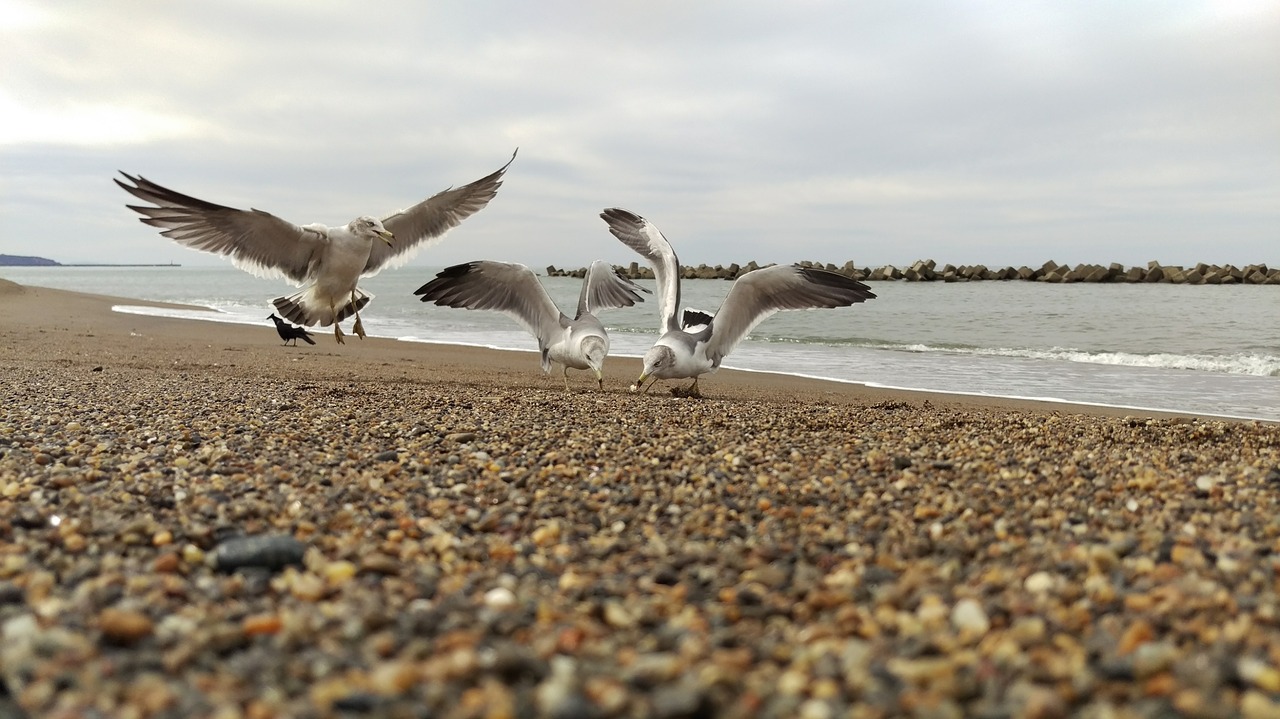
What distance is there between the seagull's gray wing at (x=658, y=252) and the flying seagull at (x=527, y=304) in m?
0.72

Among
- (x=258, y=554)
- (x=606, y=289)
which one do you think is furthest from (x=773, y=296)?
(x=258, y=554)

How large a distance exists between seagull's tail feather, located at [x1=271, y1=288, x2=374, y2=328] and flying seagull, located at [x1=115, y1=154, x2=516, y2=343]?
12 mm

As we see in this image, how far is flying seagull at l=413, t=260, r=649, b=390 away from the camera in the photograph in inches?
351

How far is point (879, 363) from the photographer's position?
15.3m

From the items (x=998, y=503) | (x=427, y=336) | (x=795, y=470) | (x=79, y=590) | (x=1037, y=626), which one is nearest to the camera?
(x=1037, y=626)

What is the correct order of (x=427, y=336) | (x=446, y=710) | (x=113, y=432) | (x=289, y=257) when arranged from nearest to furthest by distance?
(x=446, y=710) < (x=113, y=432) < (x=289, y=257) < (x=427, y=336)

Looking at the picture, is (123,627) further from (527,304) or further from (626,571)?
(527,304)

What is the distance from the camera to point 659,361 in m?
8.32

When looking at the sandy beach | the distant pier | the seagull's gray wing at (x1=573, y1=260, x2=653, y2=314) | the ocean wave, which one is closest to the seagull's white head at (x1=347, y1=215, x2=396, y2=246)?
the seagull's gray wing at (x1=573, y1=260, x2=653, y2=314)

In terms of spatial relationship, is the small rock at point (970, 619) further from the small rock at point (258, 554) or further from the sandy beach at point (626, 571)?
the small rock at point (258, 554)

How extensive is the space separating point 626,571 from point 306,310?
8.79 meters

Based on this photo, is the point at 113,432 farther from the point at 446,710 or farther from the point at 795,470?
the point at 446,710

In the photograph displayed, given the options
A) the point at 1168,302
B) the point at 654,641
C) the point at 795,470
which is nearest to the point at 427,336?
the point at 795,470

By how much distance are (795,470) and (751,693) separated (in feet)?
7.30
